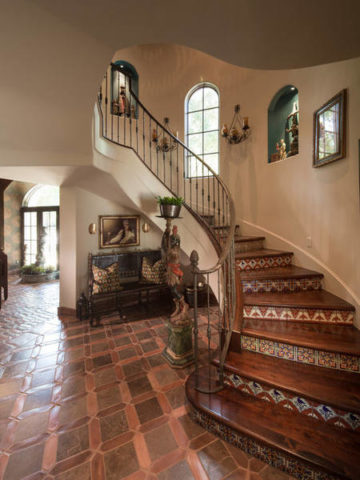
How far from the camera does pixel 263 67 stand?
4.84 ft

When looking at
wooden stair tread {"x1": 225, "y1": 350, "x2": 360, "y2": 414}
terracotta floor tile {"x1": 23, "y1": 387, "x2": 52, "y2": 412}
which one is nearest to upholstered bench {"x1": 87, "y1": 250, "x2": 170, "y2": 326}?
terracotta floor tile {"x1": 23, "y1": 387, "x2": 52, "y2": 412}

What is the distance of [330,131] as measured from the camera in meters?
2.52

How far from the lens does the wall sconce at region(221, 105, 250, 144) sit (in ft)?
13.9

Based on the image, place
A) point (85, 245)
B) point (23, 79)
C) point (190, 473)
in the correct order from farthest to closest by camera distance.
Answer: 1. point (85, 245)
2. point (23, 79)
3. point (190, 473)

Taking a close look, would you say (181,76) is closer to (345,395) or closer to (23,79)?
(23,79)

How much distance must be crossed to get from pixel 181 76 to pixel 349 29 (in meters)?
4.86

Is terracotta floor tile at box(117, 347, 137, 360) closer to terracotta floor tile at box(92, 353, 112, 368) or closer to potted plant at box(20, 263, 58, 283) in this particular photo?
terracotta floor tile at box(92, 353, 112, 368)

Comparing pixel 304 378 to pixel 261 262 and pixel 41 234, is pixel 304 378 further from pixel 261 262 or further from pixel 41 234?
pixel 41 234

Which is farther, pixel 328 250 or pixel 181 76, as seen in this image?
pixel 181 76

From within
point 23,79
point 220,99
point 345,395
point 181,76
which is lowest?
point 345,395

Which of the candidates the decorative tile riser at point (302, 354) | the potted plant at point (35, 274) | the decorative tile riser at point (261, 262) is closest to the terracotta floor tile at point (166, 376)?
the decorative tile riser at point (302, 354)

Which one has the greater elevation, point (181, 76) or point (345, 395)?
point (181, 76)

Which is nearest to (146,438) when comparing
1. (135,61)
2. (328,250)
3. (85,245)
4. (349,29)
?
(328,250)

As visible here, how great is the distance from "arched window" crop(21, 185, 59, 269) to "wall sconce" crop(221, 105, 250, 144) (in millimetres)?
6174
